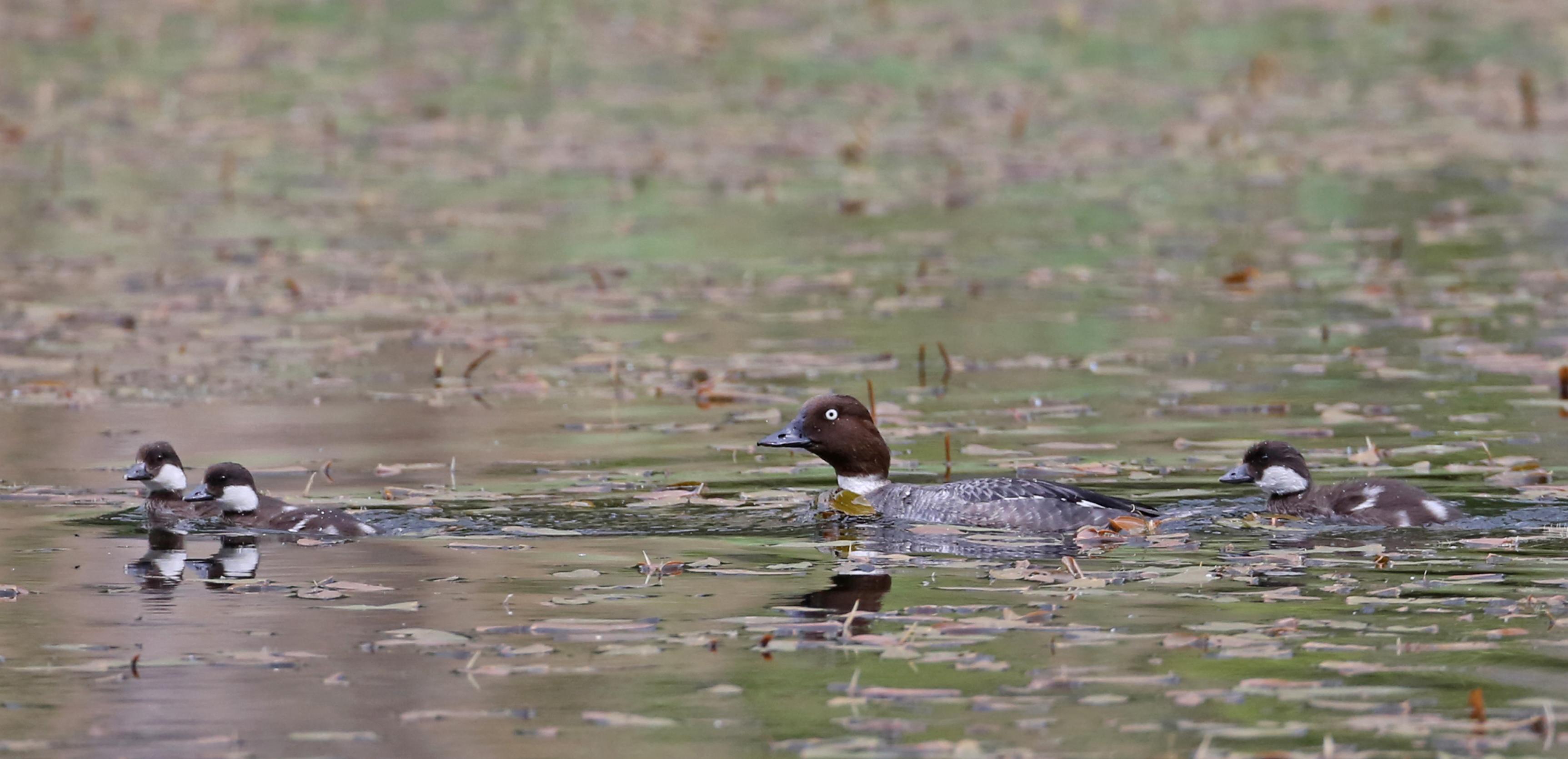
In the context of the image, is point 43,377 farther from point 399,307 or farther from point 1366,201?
point 1366,201

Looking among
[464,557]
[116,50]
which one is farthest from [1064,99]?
[464,557]

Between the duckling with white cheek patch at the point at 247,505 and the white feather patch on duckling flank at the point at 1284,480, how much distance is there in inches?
149

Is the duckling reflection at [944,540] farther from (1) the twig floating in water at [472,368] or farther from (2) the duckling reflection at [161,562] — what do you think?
(1) the twig floating in water at [472,368]

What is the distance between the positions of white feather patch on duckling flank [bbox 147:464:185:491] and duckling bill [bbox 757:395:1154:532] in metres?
2.52

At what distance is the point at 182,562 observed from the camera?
9.85m

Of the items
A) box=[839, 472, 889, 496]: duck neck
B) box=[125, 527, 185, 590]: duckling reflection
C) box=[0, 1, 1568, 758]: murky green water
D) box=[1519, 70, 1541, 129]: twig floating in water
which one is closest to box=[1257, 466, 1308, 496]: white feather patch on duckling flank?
box=[0, 1, 1568, 758]: murky green water

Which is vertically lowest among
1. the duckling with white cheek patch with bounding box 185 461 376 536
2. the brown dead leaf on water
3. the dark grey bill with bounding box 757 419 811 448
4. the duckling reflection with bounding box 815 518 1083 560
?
the brown dead leaf on water

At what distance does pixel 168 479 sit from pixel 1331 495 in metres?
4.96

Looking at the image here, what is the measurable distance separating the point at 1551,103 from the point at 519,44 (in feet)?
44.3

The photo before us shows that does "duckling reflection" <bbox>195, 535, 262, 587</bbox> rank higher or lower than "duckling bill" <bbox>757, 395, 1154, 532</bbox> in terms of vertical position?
lower

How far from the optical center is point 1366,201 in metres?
22.0

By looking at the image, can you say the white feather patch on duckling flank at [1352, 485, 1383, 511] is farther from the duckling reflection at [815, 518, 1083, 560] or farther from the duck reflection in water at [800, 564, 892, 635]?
the duck reflection in water at [800, 564, 892, 635]

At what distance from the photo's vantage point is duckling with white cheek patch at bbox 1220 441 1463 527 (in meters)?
9.88

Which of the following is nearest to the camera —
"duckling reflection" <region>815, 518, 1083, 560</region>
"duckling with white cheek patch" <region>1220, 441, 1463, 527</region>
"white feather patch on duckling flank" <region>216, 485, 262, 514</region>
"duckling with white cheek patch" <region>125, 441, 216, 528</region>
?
"duckling reflection" <region>815, 518, 1083, 560</region>
